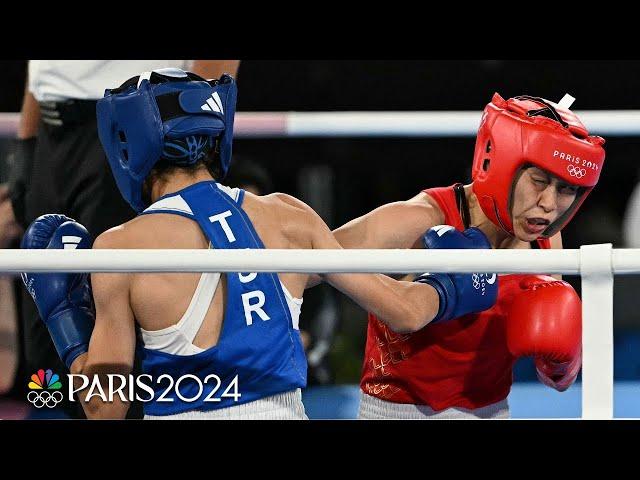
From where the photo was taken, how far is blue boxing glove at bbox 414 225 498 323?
73.1 inches

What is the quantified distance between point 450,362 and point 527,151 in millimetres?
407

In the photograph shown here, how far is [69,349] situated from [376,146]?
2723 millimetres

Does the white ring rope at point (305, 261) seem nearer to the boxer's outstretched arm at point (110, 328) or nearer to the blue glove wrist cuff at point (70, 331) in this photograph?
the boxer's outstretched arm at point (110, 328)

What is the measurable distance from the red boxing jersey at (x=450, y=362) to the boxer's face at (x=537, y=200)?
0.38 feet

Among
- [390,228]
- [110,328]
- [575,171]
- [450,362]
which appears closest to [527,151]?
[575,171]

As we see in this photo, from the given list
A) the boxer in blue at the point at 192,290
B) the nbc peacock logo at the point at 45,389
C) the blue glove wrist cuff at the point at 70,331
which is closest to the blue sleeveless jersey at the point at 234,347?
the boxer in blue at the point at 192,290

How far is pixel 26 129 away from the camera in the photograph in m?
2.49

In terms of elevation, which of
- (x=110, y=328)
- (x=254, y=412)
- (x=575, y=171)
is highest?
→ (x=575, y=171)

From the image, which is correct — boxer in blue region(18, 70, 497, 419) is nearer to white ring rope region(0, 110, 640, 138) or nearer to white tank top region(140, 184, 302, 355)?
white tank top region(140, 184, 302, 355)

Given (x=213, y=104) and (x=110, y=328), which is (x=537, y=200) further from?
(x=110, y=328)

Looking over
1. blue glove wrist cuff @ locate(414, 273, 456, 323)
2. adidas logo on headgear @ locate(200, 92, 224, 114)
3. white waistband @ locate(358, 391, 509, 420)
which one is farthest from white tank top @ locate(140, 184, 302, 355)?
white waistband @ locate(358, 391, 509, 420)

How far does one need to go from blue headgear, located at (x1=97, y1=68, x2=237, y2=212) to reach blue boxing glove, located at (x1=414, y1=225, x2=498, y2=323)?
15.2 inches

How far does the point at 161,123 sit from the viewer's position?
173 cm

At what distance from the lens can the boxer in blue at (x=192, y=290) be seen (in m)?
1.67
